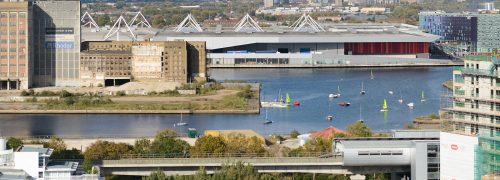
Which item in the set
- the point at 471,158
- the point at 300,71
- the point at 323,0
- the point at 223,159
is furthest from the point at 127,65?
the point at 323,0

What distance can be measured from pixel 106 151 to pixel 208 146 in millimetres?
893

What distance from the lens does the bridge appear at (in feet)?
36.5

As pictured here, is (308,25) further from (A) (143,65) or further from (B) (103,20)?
(B) (103,20)

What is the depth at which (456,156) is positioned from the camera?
976 cm

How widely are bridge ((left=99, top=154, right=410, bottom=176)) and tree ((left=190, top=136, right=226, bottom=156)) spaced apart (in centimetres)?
66

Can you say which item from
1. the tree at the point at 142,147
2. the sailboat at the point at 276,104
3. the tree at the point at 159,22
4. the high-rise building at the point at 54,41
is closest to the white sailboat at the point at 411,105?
the sailboat at the point at 276,104

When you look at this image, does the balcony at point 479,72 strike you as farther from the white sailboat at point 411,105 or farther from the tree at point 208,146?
the white sailboat at point 411,105

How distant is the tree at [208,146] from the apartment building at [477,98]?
2.64 metres

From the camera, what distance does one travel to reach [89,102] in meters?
20.3

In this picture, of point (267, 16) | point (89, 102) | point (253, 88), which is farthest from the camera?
point (267, 16)

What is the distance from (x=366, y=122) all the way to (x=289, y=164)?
6229 millimetres

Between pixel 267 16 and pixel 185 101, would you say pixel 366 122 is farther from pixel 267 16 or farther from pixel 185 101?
pixel 267 16

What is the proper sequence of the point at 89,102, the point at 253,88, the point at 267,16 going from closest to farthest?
the point at 89,102
the point at 253,88
the point at 267,16

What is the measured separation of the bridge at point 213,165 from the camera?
36.5 feet
